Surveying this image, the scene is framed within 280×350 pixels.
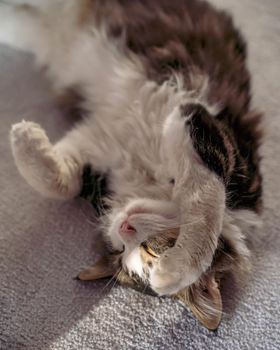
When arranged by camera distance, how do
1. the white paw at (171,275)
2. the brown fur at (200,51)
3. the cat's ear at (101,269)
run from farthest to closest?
1. the brown fur at (200,51)
2. the cat's ear at (101,269)
3. the white paw at (171,275)

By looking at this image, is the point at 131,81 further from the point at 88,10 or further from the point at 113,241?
the point at 113,241

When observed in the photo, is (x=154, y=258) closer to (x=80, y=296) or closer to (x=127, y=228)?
(x=127, y=228)

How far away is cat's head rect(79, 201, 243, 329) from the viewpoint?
1.06 metres

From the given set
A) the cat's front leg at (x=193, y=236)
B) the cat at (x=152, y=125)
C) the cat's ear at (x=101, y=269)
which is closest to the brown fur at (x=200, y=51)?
the cat at (x=152, y=125)

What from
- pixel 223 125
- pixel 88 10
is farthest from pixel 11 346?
pixel 88 10

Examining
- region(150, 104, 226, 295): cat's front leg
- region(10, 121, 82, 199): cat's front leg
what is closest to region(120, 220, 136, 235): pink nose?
region(150, 104, 226, 295): cat's front leg

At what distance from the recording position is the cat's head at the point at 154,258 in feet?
3.48

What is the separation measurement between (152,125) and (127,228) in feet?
1.29

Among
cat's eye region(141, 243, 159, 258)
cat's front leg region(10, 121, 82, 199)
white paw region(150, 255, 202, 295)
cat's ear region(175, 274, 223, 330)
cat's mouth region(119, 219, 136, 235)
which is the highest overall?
cat's front leg region(10, 121, 82, 199)

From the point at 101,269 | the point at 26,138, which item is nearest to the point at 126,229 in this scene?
the point at 101,269

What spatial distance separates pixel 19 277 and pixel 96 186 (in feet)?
1.17

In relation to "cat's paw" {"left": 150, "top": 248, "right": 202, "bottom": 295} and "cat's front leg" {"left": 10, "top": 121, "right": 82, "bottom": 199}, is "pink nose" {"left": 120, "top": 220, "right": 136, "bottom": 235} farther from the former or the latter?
"cat's front leg" {"left": 10, "top": 121, "right": 82, "bottom": 199}

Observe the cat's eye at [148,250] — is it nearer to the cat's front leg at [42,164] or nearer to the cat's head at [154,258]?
the cat's head at [154,258]

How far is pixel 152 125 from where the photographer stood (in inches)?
53.4
